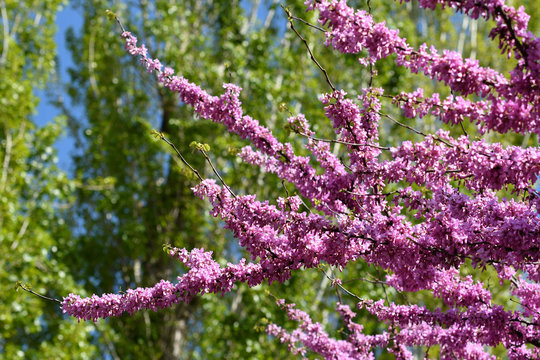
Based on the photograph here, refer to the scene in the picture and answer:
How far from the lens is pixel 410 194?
10.7 ft

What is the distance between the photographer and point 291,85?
1101 cm

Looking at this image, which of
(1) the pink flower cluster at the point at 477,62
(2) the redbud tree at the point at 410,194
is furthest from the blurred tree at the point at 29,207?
(1) the pink flower cluster at the point at 477,62

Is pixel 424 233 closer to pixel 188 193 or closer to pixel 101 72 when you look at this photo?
pixel 188 193

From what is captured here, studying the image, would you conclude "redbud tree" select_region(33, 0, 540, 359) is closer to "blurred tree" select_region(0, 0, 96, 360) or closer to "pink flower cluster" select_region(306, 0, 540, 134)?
"pink flower cluster" select_region(306, 0, 540, 134)

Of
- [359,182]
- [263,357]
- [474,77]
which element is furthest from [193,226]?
[474,77]

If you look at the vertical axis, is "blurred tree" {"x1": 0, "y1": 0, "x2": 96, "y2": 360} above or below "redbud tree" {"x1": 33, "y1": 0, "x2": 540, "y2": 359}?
above

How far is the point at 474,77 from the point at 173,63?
8725mm

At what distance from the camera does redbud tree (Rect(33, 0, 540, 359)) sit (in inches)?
104

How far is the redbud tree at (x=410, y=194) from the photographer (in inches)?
104

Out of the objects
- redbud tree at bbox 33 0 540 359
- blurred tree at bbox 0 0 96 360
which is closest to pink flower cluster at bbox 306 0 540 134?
redbud tree at bbox 33 0 540 359

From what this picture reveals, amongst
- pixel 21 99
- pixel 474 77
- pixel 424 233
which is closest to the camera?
pixel 474 77

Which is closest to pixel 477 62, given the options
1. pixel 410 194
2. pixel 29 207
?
pixel 410 194

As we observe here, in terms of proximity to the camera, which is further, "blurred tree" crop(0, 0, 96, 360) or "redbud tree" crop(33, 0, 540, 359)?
"blurred tree" crop(0, 0, 96, 360)

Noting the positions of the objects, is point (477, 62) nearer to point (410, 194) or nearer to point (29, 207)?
point (410, 194)
